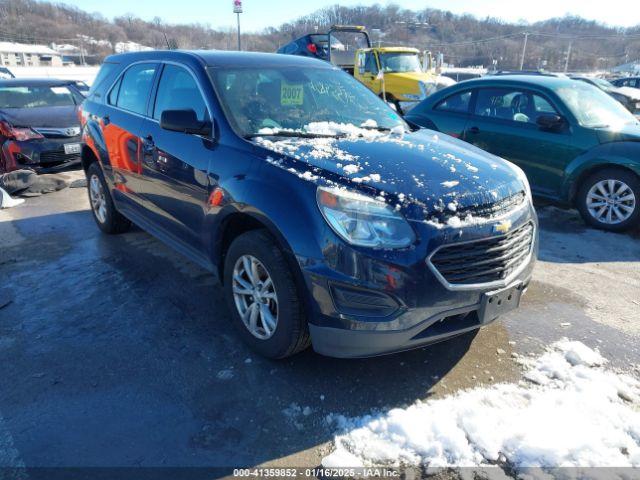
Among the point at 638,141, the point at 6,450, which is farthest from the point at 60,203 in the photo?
the point at 638,141

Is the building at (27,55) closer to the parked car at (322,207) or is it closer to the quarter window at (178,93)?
the quarter window at (178,93)

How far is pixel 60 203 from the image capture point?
22.5ft

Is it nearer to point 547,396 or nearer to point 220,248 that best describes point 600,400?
point 547,396

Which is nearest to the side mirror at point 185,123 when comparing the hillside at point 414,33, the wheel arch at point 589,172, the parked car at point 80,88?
the wheel arch at point 589,172

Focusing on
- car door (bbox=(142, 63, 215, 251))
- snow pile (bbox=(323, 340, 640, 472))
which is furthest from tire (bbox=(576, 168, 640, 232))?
car door (bbox=(142, 63, 215, 251))

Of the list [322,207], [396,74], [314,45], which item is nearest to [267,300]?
[322,207]

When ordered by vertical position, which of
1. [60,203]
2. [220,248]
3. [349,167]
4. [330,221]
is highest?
[349,167]

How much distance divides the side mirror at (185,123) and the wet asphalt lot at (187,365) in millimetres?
1366

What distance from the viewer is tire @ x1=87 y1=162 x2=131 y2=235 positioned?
5.20 m

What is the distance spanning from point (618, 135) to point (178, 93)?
4824 mm

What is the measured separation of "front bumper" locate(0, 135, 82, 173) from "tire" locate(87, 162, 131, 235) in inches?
107

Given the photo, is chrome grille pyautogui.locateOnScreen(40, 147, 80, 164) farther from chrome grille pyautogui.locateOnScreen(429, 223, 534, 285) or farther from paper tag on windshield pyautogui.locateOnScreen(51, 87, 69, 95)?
chrome grille pyautogui.locateOnScreen(429, 223, 534, 285)

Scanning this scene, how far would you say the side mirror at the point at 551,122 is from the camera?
5727 mm

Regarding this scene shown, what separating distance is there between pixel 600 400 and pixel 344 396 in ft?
4.65
